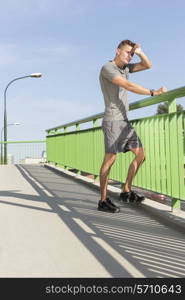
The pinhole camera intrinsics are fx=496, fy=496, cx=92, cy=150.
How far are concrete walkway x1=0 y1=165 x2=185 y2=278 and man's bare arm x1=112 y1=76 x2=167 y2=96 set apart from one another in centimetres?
128

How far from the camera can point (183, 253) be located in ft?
11.6

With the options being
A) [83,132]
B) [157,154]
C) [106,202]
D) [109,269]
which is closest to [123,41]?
[157,154]

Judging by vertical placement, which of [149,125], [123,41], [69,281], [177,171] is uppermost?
[123,41]

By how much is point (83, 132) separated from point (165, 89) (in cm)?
473

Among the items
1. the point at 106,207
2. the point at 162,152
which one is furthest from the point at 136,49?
the point at 106,207

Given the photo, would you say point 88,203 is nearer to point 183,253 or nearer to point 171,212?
point 171,212

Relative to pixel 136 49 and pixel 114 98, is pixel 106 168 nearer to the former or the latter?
pixel 114 98

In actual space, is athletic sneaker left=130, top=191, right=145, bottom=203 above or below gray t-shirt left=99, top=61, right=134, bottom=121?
below

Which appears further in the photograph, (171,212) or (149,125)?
(149,125)

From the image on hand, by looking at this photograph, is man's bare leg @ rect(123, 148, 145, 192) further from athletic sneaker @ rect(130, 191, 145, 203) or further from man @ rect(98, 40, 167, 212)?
athletic sneaker @ rect(130, 191, 145, 203)

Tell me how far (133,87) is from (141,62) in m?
0.64

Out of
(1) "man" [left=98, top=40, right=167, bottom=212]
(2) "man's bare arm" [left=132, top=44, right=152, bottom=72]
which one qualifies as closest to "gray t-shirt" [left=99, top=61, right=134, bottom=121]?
(1) "man" [left=98, top=40, right=167, bottom=212]

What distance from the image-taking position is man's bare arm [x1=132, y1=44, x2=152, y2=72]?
552cm

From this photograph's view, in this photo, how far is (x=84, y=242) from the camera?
3918 millimetres
